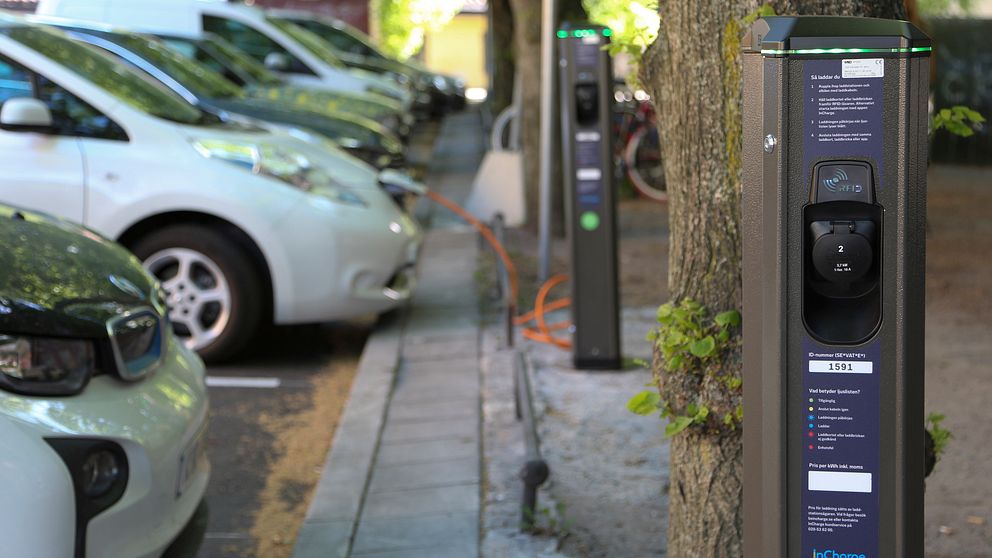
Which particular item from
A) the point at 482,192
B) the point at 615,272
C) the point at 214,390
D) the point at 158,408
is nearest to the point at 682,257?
the point at 158,408

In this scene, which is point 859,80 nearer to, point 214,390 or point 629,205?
point 214,390

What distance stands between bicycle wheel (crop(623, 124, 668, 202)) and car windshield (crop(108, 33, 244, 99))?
4.78m

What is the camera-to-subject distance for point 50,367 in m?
3.23

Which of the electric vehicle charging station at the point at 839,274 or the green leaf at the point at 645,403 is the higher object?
the electric vehicle charging station at the point at 839,274

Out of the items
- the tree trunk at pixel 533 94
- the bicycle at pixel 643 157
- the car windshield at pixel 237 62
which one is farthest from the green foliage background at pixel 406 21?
the tree trunk at pixel 533 94

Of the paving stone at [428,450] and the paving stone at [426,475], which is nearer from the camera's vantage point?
the paving stone at [426,475]

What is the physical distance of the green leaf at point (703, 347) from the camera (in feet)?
9.86

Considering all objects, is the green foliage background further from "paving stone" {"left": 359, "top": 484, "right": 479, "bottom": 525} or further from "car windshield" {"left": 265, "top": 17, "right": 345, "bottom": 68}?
"paving stone" {"left": 359, "top": 484, "right": 479, "bottom": 525}

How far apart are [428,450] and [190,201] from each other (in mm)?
2141

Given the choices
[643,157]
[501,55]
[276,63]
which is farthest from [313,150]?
[501,55]

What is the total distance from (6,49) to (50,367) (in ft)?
12.7

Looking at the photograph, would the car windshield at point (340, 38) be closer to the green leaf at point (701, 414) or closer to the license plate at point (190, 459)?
the license plate at point (190, 459)

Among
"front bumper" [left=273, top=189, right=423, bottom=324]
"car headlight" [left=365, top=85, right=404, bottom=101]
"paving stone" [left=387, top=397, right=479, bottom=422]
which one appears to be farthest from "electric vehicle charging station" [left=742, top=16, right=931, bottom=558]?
"car headlight" [left=365, top=85, right=404, bottom=101]

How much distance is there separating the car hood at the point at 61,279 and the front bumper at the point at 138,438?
0.19 metres
